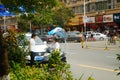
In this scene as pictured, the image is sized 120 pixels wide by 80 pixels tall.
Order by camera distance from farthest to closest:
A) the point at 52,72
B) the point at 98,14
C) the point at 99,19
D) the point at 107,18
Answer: the point at 98,14 < the point at 99,19 < the point at 107,18 < the point at 52,72

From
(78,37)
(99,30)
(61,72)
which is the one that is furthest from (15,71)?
(99,30)

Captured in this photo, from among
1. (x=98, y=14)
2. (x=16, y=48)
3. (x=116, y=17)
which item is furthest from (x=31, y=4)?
(x=98, y=14)

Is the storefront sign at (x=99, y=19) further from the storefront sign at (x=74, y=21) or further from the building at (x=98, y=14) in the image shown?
the storefront sign at (x=74, y=21)

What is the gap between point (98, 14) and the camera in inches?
3009

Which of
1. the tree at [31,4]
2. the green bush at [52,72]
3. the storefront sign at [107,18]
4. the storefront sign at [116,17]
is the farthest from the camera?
the storefront sign at [107,18]

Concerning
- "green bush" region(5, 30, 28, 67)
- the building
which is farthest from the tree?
the building

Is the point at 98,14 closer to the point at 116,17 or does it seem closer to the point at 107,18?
the point at 107,18

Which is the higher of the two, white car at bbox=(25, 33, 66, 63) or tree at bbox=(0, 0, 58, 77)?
tree at bbox=(0, 0, 58, 77)

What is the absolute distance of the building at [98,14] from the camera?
71.7 meters

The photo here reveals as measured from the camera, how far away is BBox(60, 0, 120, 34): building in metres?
71.7

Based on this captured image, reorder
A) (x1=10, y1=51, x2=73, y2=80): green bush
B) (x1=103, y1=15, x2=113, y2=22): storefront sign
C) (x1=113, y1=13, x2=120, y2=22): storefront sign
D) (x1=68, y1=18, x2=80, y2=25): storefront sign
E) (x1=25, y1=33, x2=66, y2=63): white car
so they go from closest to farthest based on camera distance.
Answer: (x1=10, y1=51, x2=73, y2=80): green bush
(x1=25, y1=33, x2=66, y2=63): white car
(x1=113, y1=13, x2=120, y2=22): storefront sign
(x1=103, y1=15, x2=113, y2=22): storefront sign
(x1=68, y1=18, x2=80, y2=25): storefront sign

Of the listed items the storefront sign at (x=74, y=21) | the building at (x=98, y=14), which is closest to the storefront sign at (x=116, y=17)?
the building at (x=98, y=14)

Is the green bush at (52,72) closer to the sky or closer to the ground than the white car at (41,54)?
closer to the sky

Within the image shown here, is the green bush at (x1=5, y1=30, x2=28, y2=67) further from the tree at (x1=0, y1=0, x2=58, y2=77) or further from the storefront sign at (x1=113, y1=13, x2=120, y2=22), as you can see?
the storefront sign at (x1=113, y1=13, x2=120, y2=22)
